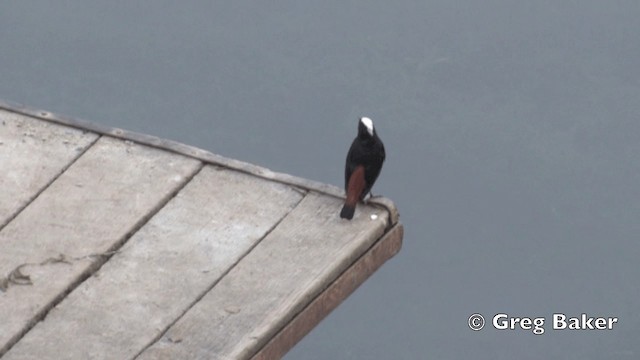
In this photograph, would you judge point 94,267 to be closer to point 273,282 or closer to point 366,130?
point 273,282

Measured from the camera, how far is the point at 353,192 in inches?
516

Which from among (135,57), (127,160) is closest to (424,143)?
(135,57)

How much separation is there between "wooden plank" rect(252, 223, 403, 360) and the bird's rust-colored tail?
0.93 feet

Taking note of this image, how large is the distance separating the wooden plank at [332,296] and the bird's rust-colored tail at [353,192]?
0.28 m

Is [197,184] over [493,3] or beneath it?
over

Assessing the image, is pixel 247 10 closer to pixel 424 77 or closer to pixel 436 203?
pixel 424 77

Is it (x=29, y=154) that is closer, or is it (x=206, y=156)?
(x=206, y=156)

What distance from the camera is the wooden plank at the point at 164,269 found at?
38.0 feet

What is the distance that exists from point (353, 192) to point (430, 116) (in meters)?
138

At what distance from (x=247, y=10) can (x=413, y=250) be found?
34.7m

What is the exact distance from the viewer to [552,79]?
164 m

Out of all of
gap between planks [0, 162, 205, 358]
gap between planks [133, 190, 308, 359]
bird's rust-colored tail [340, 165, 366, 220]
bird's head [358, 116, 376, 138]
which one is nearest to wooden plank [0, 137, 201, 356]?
gap between planks [0, 162, 205, 358]

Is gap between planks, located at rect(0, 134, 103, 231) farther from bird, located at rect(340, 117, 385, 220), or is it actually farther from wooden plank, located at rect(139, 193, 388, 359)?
bird, located at rect(340, 117, 385, 220)

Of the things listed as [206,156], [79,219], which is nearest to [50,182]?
[79,219]
